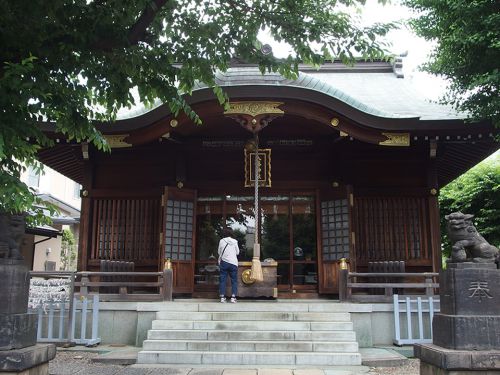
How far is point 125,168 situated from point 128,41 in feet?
20.8

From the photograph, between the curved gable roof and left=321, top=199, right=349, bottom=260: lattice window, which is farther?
Answer: left=321, top=199, right=349, bottom=260: lattice window

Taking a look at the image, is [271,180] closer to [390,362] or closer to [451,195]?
[390,362]

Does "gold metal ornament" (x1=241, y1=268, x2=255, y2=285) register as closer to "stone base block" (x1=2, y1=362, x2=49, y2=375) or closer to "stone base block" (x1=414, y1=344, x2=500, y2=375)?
"stone base block" (x1=2, y1=362, x2=49, y2=375)

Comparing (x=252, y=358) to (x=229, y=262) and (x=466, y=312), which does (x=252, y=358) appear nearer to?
(x=229, y=262)

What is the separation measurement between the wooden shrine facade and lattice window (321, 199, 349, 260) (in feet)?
0.08

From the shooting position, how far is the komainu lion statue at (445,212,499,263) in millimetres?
5461

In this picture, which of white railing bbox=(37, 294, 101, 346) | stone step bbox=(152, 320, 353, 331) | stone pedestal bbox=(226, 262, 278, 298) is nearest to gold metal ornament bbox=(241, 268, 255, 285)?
stone pedestal bbox=(226, 262, 278, 298)

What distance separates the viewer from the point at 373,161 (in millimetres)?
11258

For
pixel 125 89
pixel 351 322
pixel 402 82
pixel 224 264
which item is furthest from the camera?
pixel 402 82

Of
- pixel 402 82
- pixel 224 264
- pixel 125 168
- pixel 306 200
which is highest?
pixel 402 82

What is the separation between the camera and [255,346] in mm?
7617

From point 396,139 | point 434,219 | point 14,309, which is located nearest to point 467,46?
point 396,139

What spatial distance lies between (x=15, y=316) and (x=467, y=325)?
477cm

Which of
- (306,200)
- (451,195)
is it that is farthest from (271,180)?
(451,195)
